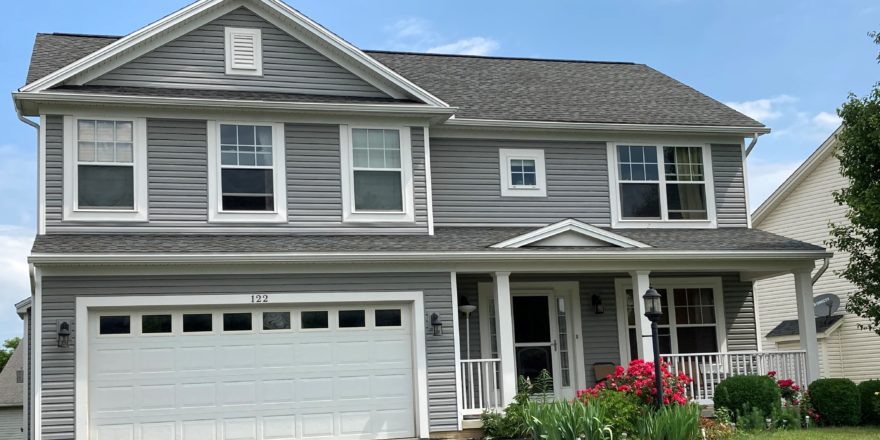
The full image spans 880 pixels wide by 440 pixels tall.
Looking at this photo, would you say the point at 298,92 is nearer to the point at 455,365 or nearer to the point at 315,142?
the point at 315,142

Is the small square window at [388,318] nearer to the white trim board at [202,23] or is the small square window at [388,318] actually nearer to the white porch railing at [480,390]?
the white porch railing at [480,390]

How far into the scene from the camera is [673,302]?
18.2 metres

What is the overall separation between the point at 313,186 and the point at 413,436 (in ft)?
13.3

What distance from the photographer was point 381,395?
14.9 m

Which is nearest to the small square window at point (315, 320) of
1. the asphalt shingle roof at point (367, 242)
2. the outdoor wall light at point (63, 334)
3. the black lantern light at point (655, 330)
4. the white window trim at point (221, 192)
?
the asphalt shingle roof at point (367, 242)

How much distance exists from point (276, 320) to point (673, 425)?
19.5 feet

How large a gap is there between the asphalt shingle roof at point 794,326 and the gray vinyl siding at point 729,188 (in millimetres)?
5610

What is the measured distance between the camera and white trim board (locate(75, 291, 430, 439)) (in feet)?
44.1

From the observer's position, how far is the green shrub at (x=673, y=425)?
11.8m

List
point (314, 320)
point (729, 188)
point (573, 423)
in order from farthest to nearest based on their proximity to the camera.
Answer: point (729, 188) < point (314, 320) < point (573, 423)

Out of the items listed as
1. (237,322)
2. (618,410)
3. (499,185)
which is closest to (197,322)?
(237,322)

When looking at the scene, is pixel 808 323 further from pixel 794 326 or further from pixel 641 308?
pixel 794 326

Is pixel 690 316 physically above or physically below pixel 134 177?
below

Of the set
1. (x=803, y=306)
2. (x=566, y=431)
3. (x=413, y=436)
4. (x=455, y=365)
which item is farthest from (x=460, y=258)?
(x=803, y=306)
